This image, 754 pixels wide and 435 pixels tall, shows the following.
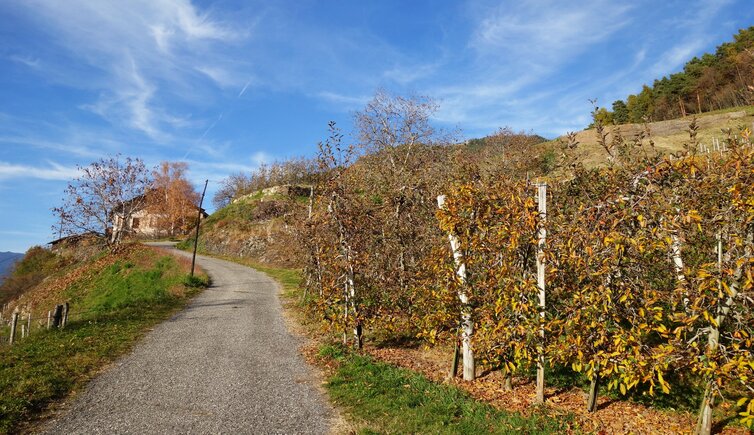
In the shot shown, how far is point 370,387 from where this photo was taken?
8.24 meters

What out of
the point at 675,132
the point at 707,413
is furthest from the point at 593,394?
the point at 675,132

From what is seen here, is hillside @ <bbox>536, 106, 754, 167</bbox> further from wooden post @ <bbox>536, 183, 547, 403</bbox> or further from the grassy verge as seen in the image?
the grassy verge

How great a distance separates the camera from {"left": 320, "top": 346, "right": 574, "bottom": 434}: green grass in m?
6.38

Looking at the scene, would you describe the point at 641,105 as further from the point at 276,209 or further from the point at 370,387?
the point at 370,387

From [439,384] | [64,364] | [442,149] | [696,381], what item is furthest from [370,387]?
[442,149]

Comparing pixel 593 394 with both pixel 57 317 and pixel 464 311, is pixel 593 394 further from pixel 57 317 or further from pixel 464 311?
pixel 57 317

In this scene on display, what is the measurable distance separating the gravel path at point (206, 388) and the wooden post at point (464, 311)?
308cm

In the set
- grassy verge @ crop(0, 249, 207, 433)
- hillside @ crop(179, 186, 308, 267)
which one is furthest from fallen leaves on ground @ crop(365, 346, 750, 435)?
hillside @ crop(179, 186, 308, 267)

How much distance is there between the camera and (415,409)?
7.01 metres

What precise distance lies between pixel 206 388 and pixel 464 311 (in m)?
5.51

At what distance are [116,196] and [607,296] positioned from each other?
44247 mm

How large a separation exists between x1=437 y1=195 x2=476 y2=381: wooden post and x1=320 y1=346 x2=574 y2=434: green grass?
868 millimetres

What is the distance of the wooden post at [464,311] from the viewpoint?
26.6 ft

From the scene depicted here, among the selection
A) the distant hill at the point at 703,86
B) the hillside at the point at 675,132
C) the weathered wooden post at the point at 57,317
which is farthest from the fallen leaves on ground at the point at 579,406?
the distant hill at the point at 703,86
